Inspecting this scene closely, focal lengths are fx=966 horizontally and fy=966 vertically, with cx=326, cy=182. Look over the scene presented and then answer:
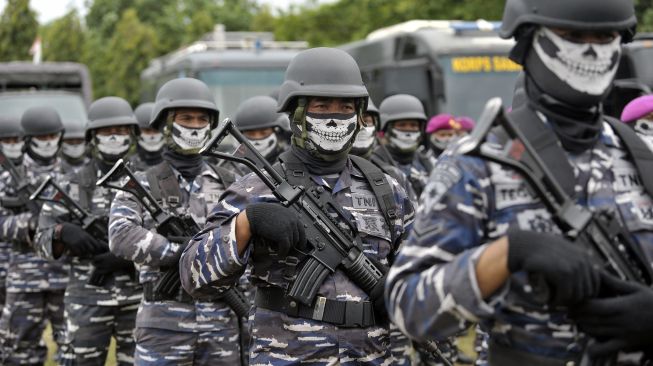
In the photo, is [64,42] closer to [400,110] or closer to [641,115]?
[400,110]

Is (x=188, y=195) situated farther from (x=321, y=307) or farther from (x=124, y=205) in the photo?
(x=321, y=307)

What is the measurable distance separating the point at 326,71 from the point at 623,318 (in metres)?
2.09

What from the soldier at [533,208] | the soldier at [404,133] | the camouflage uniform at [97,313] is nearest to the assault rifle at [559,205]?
the soldier at [533,208]

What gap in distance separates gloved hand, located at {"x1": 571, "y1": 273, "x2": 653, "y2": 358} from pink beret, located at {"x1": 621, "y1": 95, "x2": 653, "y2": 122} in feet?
12.0

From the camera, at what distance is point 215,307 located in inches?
209

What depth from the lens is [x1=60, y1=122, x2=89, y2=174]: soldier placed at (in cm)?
895

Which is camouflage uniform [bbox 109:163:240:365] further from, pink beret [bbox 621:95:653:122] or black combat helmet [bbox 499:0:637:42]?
black combat helmet [bbox 499:0:637:42]

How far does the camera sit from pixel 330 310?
3914 mm

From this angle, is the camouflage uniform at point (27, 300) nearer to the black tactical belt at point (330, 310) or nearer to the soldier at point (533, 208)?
the black tactical belt at point (330, 310)

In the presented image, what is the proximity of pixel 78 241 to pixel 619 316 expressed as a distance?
4.67 m

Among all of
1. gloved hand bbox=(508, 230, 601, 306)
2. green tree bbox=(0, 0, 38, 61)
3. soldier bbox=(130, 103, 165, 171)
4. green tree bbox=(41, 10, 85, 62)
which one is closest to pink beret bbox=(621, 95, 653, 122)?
soldier bbox=(130, 103, 165, 171)

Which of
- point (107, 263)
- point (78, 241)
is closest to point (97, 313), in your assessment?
point (107, 263)

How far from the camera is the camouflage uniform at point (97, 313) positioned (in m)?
6.43

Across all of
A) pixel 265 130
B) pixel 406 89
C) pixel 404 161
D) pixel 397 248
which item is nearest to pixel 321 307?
pixel 397 248
